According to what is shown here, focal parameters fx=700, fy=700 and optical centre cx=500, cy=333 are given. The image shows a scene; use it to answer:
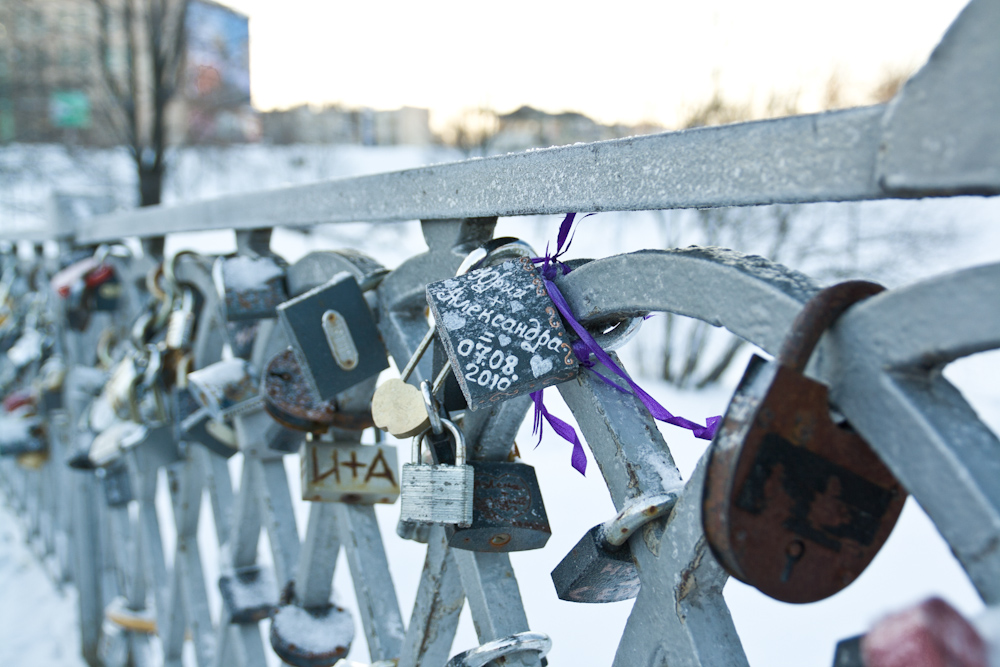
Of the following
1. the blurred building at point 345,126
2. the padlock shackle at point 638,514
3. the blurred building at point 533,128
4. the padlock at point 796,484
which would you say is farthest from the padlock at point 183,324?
the blurred building at point 345,126

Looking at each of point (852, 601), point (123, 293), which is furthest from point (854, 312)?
point (852, 601)

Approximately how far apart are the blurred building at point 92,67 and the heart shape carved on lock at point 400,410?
8.41 meters

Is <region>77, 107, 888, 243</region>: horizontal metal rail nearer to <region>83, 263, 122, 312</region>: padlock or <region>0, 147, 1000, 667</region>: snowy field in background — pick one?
<region>0, 147, 1000, 667</region>: snowy field in background

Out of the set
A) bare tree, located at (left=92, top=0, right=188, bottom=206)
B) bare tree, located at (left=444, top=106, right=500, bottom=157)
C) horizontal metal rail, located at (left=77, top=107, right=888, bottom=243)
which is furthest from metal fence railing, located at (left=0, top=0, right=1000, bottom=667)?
bare tree, located at (left=444, top=106, right=500, bottom=157)

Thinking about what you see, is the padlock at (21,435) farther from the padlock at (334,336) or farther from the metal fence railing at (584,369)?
the padlock at (334,336)

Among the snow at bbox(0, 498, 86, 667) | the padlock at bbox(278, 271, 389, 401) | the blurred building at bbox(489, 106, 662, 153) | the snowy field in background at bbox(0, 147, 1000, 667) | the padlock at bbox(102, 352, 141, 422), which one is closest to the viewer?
the padlock at bbox(278, 271, 389, 401)

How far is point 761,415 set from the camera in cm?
32

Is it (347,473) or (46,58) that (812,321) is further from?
(46,58)

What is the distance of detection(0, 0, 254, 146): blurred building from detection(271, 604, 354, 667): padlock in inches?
321

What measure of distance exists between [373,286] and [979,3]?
62 centimetres

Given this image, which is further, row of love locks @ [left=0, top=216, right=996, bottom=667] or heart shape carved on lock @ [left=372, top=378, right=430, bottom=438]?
heart shape carved on lock @ [left=372, top=378, right=430, bottom=438]

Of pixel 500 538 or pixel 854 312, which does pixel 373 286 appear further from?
pixel 854 312

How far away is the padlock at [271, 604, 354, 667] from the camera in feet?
3.10

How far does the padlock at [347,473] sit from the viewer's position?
0.87m
